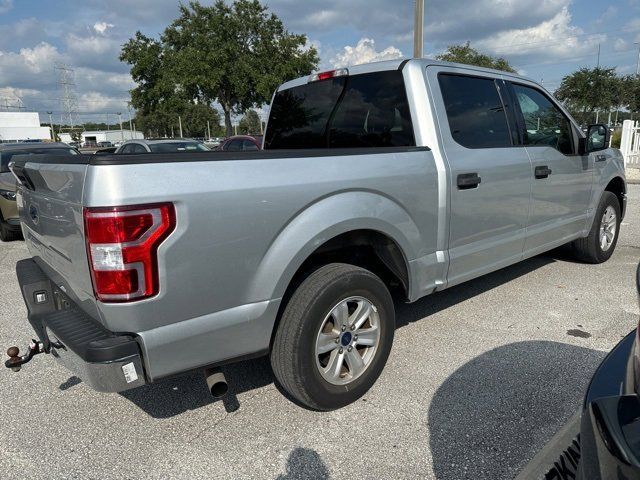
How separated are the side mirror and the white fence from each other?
13.7 meters

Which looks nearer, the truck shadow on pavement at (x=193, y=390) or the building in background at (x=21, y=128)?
the truck shadow on pavement at (x=193, y=390)

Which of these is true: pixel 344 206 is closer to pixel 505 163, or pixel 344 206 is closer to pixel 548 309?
pixel 505 163

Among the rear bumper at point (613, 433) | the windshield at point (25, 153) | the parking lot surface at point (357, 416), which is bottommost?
the parking lot surface at point (357, 416)

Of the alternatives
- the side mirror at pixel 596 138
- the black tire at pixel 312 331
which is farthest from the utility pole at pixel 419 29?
the black tire at pixel 312 331

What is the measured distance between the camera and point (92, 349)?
1956mm

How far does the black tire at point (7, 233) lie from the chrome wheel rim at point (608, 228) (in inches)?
344

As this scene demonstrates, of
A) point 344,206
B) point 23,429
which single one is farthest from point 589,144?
point 23,429

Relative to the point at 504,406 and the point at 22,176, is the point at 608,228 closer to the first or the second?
the point at 504,406

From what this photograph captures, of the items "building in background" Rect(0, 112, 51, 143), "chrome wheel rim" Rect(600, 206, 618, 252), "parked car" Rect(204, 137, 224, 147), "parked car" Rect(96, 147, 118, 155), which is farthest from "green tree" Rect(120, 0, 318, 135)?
"building in background" Rect(0, 112, 51, 143)

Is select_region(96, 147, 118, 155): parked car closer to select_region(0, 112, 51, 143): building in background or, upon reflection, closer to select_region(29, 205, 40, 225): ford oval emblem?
select_region(29, 205, 40, 225): ford oval emblem

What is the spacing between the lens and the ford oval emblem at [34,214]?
8.64 ft

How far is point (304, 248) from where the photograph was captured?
7.79 ft

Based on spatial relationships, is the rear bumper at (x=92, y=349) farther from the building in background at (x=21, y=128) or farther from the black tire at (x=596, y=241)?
the building in background at (x=21, y=128)

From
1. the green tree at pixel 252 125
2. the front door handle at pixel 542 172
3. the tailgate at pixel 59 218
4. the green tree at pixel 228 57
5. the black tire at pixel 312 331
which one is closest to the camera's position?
the tailgate at pixel 59 218
